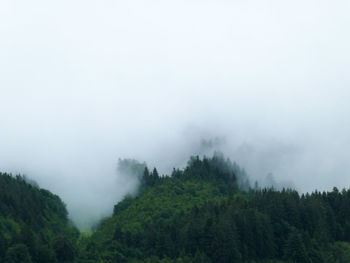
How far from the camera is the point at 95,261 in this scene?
15512 centimetres

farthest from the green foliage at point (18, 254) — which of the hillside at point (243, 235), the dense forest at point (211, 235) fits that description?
the hillside at point (243, 235)

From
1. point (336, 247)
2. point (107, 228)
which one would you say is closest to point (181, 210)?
point (107, 228)

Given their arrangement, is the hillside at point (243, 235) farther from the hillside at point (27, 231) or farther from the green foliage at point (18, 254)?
the green foliage at point (18, 254)

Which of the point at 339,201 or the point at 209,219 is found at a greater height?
the point at 339,201

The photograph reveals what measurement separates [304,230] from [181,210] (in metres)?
39.7

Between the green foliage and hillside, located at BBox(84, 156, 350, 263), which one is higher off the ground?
hillside, located at BBox(84, 156, 350, 263)

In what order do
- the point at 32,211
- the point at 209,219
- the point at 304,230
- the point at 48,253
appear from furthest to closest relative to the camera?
1. the point at 32,211
2. the point at 304,230
3. the point at 209,219
4. the point at 48,253

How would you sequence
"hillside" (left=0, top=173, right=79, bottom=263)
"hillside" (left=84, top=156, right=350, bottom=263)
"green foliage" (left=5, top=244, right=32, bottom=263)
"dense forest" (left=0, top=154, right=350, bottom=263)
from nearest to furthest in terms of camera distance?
"green foliage" (left=5, top=244, right=32, bottom=263), "hillside" (left=0, top=173, right=79, bottom=263), "dense forest" (left=0, top=154, right=350, bottom=263), "hillside" (left=84, top=156, right=350, bottom=263)

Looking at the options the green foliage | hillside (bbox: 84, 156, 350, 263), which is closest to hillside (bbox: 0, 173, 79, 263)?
the green foliage

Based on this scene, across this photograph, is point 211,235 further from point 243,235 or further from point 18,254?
point 18,254

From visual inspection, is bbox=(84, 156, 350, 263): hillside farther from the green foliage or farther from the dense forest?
the green foliage

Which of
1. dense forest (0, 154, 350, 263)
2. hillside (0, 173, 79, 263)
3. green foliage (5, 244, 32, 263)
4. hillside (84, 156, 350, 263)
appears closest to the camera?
green foliage (5, 244, 32, 263)

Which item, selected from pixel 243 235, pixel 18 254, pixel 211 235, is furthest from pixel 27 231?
pixel 243 235

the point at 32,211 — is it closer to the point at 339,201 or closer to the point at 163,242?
the point at 163,242
